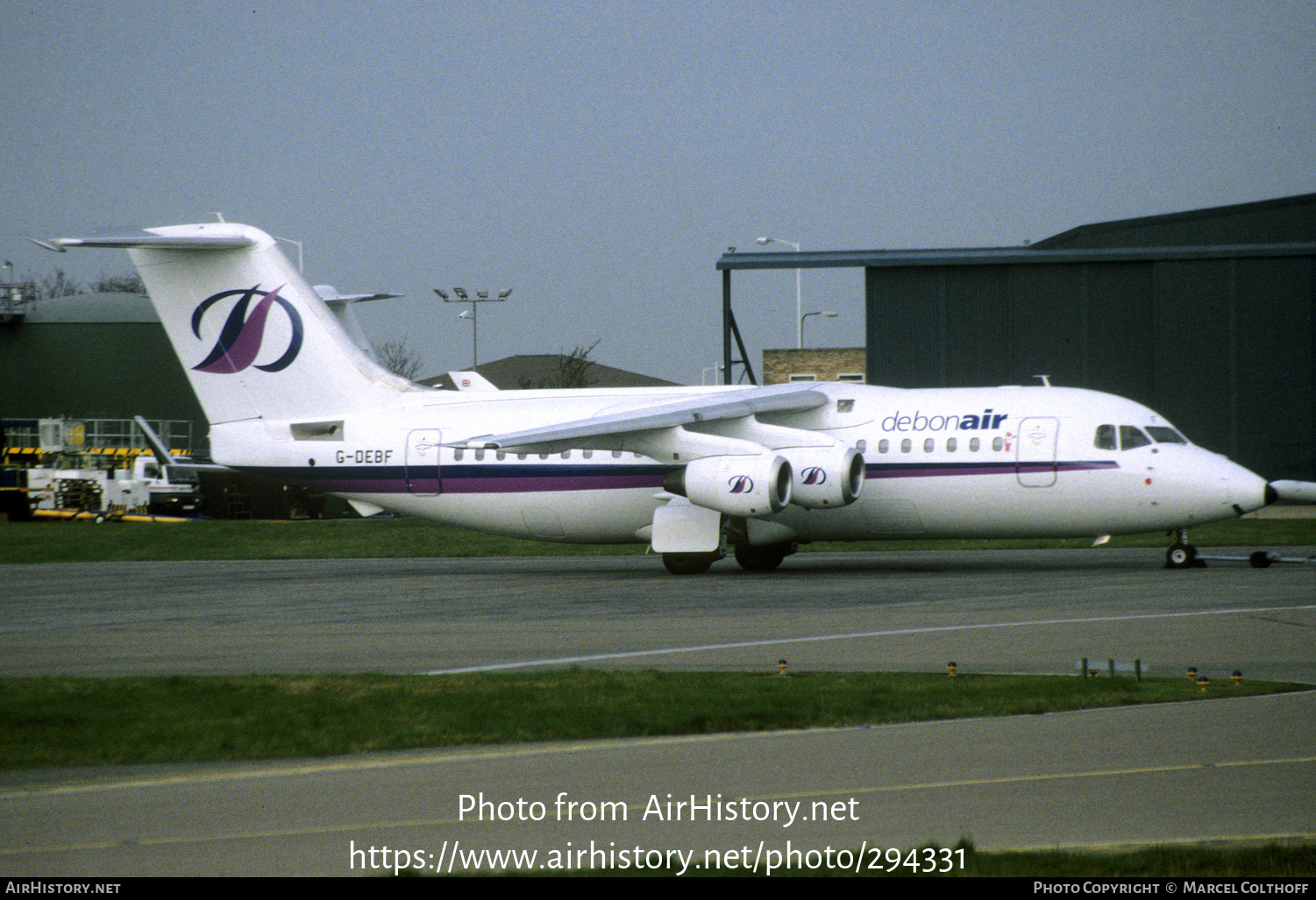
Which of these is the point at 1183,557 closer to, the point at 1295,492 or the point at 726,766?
the point at 1295,492

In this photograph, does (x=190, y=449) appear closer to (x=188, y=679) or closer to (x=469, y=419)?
(x=469, y=419)

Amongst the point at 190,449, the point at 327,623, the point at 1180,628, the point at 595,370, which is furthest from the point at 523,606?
the point at 595,370

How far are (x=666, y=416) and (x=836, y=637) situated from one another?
1006cm

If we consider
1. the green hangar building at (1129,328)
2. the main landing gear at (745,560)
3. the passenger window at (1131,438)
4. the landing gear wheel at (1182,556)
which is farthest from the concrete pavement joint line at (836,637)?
the green hangar building at (1129,328)

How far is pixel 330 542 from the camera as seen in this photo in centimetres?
3678

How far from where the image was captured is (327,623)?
18.1m

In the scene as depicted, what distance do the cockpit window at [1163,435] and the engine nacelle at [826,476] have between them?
5111 mm

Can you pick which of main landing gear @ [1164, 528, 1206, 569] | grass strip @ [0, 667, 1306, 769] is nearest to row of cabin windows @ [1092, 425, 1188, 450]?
main landing gear @ [1164, 528, 1206, 569]

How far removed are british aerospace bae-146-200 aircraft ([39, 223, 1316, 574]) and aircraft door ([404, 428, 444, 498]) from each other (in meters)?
0.04

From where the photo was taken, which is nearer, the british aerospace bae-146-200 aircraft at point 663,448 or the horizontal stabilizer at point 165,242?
the british aerospace bae-146-200 aircraft at point 663,448

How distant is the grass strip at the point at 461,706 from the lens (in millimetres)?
9750

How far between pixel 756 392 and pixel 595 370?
356 ft

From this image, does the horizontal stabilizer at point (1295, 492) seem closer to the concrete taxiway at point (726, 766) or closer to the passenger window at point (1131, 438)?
the passenger window at point (1131, 438)

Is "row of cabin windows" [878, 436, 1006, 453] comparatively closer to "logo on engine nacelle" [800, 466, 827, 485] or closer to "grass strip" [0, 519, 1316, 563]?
"logo on engine nacelle" [800, 466, 827, 485]
